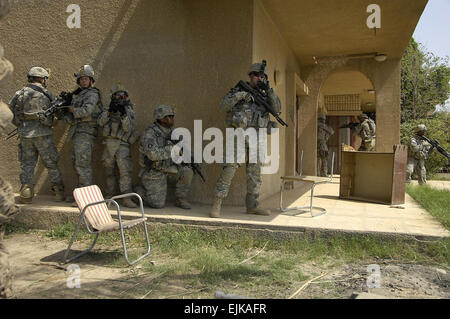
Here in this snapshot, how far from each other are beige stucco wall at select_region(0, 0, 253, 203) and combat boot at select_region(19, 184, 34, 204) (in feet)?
2.91

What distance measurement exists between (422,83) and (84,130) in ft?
65.2

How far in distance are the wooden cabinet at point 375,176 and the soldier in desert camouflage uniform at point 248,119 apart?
2.21m

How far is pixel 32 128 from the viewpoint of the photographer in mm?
5629

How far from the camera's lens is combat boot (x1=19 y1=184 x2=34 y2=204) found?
18.1 ft

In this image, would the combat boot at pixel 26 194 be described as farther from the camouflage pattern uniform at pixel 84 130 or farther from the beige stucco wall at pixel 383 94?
the beige stucco wall at pixel 383 94

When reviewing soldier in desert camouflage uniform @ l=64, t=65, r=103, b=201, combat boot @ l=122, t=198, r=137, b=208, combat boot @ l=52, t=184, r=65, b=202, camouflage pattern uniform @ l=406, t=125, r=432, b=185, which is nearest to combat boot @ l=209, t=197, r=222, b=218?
combat boot @ l=122, t=198, r=137, b=208

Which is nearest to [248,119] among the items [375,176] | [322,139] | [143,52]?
[143,52]

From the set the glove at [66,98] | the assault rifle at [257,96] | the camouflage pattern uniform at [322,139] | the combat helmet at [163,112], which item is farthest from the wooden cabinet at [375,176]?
the camouflage pattern uniform at [322,139]

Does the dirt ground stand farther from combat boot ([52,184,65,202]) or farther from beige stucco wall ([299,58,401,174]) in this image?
beige stucco wall ([299,58,401,174])

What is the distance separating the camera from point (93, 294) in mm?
3068

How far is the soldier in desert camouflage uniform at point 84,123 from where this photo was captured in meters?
5.54

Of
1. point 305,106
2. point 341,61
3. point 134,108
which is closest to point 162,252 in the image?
point 134,108

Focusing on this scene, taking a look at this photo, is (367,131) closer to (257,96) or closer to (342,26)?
(342,26)

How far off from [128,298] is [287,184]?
17.2ft
